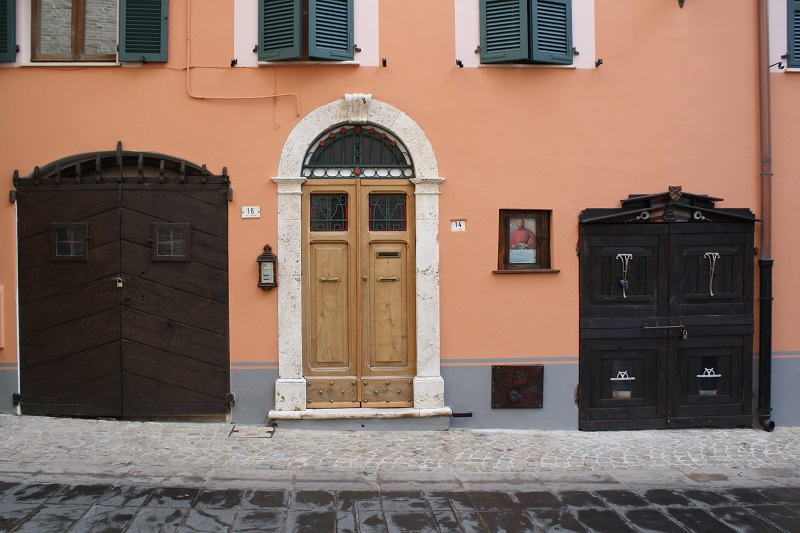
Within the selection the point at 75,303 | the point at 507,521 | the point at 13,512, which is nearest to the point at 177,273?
the point at 75,303

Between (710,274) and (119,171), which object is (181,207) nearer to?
(119,171)

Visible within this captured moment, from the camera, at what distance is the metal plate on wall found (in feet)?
22.6

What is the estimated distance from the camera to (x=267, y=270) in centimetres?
670

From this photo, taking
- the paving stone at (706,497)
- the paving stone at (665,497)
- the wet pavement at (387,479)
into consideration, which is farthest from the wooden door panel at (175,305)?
the paving stone at (706,497)

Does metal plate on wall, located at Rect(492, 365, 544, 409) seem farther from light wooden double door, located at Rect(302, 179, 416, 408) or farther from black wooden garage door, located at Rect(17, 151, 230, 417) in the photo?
black wooden garage door, located at Rect(17, 151, 230, 417)

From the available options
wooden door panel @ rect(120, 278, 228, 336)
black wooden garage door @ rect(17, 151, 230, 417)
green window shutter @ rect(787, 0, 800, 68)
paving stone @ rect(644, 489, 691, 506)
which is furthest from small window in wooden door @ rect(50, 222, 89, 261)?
green window shutter @ rect(787, 0, 800, 68)

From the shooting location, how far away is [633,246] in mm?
6926

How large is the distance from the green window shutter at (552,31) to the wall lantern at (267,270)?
3709 millimetres

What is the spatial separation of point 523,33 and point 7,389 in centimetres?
697

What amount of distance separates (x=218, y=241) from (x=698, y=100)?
226 inches

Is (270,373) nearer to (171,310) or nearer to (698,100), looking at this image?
(171,310)

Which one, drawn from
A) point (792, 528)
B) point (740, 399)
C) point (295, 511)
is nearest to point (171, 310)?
point (295, 511)

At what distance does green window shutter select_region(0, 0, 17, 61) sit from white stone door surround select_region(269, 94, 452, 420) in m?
3.14

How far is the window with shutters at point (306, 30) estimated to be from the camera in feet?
21.9
